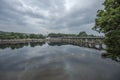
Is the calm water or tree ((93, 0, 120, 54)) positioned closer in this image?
tree ((93, 0, 120, 54))

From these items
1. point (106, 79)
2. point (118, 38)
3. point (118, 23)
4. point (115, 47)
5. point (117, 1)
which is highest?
point (117, 1)

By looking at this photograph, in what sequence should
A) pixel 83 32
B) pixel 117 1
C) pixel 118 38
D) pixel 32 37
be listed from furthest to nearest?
pixel 83 32
pixel 32 37
pixel 117 1
pixel 118 38

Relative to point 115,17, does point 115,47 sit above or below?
below

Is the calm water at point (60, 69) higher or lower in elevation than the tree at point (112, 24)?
lower

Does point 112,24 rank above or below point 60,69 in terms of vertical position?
above

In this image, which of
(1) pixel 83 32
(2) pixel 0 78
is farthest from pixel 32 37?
(2) pixel 0 78

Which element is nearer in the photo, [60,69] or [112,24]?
[112,24]

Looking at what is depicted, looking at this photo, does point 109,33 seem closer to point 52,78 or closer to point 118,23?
point 118,23

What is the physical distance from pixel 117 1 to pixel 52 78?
490 inches

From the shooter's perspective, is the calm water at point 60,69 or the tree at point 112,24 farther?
the calm water at point 60,69

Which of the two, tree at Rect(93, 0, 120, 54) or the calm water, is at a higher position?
tree at Rect(93, 0, 120, 54)

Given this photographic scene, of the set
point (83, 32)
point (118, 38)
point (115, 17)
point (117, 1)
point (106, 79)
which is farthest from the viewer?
point (83, 32)

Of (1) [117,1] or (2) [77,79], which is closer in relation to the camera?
(1) [117,1]

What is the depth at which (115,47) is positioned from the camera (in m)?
14.0
